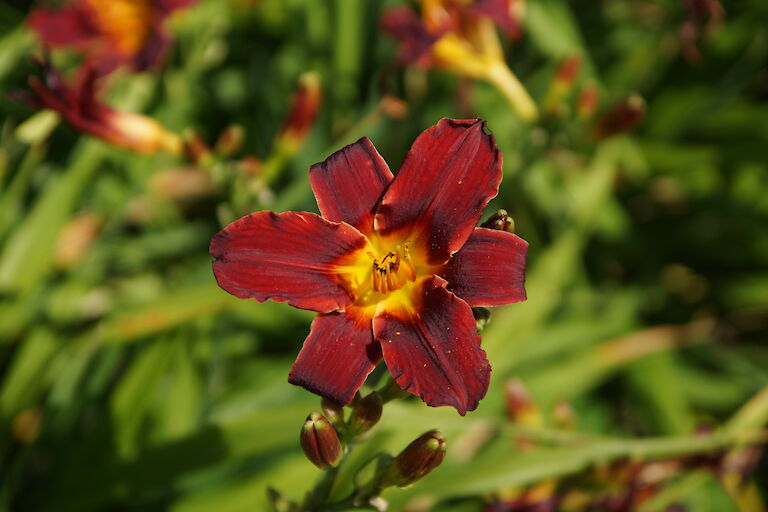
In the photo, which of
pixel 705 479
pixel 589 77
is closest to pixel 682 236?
pixel 589 77

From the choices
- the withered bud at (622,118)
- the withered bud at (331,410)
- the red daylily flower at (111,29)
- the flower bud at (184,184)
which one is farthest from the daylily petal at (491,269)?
the flower bud at (184,184)

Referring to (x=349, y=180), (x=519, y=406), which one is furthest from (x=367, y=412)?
(x=519, y=406)

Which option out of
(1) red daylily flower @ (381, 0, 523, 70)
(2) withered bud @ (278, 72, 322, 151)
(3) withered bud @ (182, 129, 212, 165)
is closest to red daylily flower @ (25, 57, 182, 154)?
(3) withered bud @ (182, 129, 212, 165)

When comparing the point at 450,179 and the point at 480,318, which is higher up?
the point at 450,179

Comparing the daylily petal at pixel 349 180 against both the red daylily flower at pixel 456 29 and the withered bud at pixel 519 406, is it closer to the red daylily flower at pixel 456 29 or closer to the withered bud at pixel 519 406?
the red daylily flower at pixel 456 29

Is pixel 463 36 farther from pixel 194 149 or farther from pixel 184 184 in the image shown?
pixel 184 184
